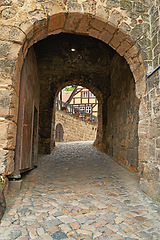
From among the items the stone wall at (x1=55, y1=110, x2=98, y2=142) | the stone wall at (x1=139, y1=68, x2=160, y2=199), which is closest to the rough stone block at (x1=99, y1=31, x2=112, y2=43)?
the stone wall at (x1=139, y1=68, x2=160, y2=199)

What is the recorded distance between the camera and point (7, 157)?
2.48 m

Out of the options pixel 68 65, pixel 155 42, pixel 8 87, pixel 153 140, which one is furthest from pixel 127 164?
pixel 68 65

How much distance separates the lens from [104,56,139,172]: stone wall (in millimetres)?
4299

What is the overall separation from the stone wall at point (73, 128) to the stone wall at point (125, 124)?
899 cm

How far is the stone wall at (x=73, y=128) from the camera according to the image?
15.3 m

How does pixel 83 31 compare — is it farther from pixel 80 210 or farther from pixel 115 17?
pixel 80 210

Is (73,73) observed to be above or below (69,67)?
below

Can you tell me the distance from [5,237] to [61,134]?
1350cm

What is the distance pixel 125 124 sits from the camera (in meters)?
4.98

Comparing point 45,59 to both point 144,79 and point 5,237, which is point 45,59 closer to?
point 144,79

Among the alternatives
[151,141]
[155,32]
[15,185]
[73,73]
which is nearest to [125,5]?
[155,32]

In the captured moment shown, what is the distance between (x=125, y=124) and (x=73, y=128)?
1125 centimetres

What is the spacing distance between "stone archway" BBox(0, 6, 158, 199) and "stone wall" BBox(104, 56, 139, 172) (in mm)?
1014

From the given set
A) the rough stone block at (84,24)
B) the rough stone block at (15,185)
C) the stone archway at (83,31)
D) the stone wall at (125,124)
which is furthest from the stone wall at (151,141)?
the rough stone block at (15,185)
